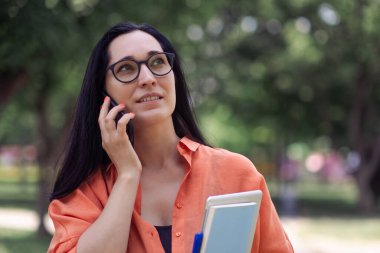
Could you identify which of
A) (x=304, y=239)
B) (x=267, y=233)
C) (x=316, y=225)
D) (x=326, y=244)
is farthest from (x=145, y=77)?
(x=316, y=225)

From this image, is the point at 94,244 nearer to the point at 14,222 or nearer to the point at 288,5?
the point at 14,222

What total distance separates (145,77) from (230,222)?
0.57 metres

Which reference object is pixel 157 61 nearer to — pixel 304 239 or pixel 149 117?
pixel 149 117

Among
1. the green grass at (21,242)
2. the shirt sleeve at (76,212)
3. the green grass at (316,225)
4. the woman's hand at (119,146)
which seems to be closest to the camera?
the shirt sleeve at (76,212)

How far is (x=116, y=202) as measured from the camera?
2211 millimetres

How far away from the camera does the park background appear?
1175 cm

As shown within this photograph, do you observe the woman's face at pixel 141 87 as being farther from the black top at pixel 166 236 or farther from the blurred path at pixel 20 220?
the blurred path at pixel 20 220

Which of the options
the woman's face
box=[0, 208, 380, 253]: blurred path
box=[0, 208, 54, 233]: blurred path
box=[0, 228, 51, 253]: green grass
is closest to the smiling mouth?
the woman's face

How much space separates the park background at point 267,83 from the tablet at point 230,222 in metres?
6.41

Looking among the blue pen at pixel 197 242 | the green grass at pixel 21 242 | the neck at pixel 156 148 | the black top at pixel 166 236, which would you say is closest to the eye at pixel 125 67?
the neck at pixel 156 148

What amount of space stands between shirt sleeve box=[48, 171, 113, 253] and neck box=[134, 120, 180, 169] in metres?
0.18

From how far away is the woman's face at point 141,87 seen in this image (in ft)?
7.74

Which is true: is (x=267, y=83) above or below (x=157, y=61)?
below

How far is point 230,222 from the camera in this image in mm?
2035
